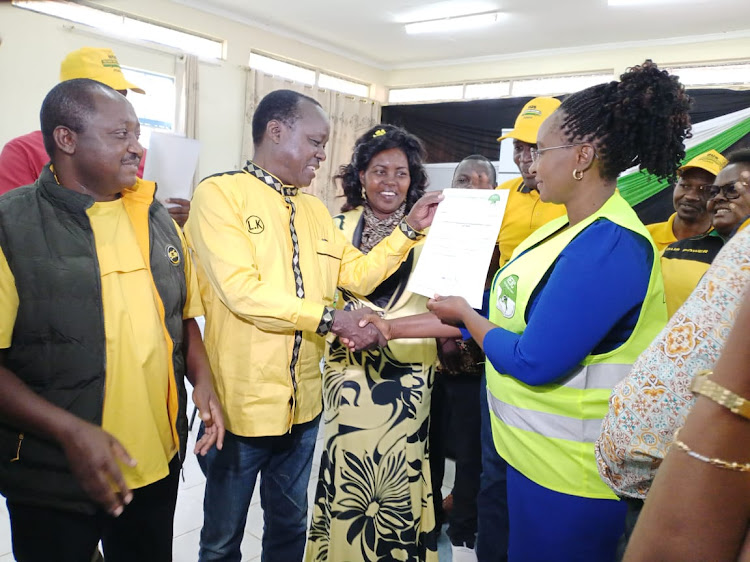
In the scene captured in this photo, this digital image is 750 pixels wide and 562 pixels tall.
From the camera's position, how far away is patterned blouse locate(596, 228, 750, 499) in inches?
21.8

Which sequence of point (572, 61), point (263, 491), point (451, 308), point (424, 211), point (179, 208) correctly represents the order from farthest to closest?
point (572, 61) < point (179, 208) < point (424, 211) < point (263, 491) < point (451, 308)

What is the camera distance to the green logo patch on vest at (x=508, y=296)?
1.33 metres

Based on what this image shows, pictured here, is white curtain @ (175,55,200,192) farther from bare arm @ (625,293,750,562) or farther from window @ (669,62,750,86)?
bare arm @ (625,293,750,562)

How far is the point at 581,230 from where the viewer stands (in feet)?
3.93

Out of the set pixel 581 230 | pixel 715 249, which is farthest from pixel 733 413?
pixel 715 249

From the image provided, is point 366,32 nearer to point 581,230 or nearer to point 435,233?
point 435,233

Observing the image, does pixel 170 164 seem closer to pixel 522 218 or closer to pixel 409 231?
pixel 409 231

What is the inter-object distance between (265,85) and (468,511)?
21.8 feet

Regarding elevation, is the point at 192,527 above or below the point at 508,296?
below

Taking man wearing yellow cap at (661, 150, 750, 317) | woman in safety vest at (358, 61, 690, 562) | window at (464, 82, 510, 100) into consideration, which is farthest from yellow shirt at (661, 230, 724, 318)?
window at (464, 82, 510, 100)

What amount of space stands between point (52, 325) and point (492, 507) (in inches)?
63.1

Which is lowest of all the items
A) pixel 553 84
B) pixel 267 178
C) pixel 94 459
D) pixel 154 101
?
pixel 94 459

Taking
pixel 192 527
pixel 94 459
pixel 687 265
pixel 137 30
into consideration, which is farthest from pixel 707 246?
pixel 137 30

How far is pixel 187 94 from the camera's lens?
6598 mm
